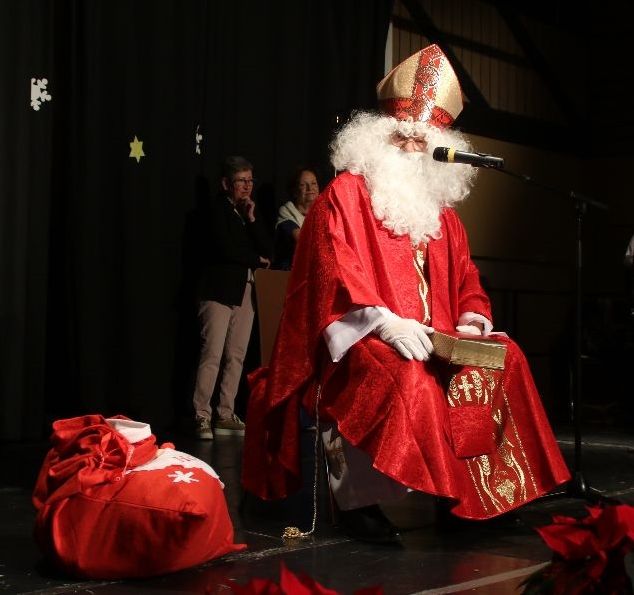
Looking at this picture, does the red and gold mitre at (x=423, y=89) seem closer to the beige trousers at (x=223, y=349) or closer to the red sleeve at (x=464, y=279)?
the red sleeve at (x=464, y=279)

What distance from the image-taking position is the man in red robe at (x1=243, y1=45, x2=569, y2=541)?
2.83 metres

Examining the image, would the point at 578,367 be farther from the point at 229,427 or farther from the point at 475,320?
the point at 229,427

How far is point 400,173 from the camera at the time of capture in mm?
3346

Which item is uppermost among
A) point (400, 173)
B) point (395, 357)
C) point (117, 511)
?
point (400, 173)

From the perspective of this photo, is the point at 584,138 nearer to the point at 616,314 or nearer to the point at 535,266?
the point at 535,266

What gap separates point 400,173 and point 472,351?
77 centimetres

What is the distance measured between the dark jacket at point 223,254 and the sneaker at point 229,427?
564 millimetres

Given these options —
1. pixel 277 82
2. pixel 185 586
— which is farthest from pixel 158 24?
pixel 185 586

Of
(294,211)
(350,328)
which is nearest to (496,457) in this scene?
(350,328)

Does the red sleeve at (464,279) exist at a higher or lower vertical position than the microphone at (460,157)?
lower

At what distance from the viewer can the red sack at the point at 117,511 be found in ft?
7.82

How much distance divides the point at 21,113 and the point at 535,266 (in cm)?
388

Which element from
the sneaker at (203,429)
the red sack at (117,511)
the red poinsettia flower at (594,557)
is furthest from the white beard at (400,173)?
the red poinsettia flower at (594,557)

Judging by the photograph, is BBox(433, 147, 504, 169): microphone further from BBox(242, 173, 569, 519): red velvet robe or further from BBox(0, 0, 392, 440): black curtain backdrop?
BBox(0, 0, 392, 440): black curtain backdrop
